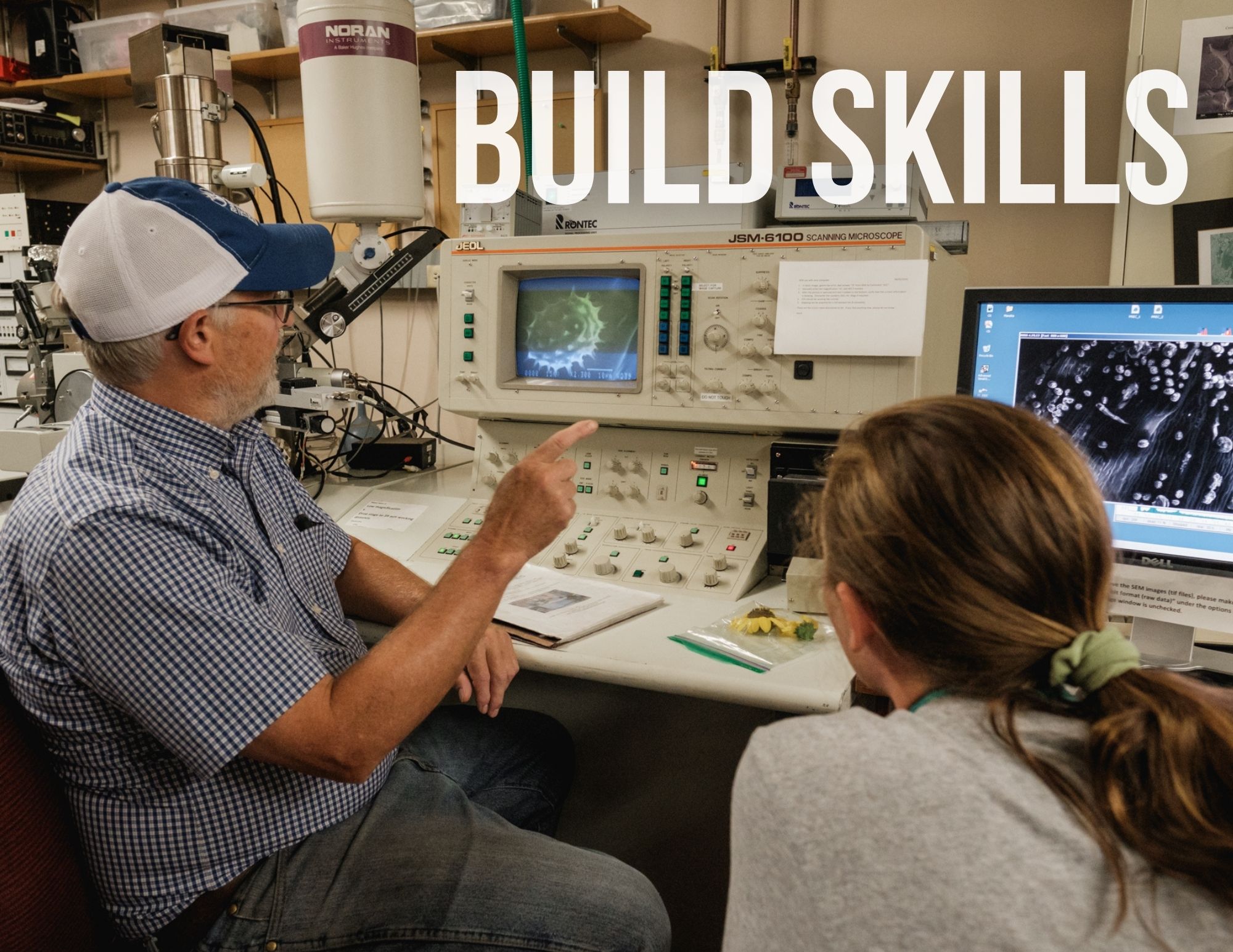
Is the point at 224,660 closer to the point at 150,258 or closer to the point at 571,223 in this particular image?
the point at 150,258

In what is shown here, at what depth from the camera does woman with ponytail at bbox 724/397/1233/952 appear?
1.85 feet

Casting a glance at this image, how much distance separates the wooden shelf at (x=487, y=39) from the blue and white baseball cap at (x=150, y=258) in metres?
1.59

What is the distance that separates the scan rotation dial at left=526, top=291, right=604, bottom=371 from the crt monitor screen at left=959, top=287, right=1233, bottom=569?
75 cm

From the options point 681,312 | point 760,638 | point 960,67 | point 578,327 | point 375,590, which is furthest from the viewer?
point 960,67

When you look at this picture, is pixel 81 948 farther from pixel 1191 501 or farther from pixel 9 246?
pixel 9 246

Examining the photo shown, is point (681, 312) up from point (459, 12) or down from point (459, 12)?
down

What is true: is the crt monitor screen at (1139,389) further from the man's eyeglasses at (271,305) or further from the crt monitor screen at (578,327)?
the man's eyeglasses at (271,305)

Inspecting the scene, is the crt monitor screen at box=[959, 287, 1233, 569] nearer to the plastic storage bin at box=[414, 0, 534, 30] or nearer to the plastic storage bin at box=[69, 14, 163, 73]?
the plastic storage bin at box=[414, 0, 534, 30]

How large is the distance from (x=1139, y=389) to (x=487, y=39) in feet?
7.41

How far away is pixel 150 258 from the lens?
112 centimetres

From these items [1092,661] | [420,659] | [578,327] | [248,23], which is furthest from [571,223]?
[248,23]

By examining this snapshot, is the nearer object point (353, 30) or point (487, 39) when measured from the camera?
point (353, 30)

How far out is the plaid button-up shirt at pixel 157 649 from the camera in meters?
0.97

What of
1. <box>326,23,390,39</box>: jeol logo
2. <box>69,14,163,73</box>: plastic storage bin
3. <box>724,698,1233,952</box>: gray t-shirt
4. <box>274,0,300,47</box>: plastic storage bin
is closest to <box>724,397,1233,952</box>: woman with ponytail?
<box>724,698,1233,952</box>: gray t-shirt
